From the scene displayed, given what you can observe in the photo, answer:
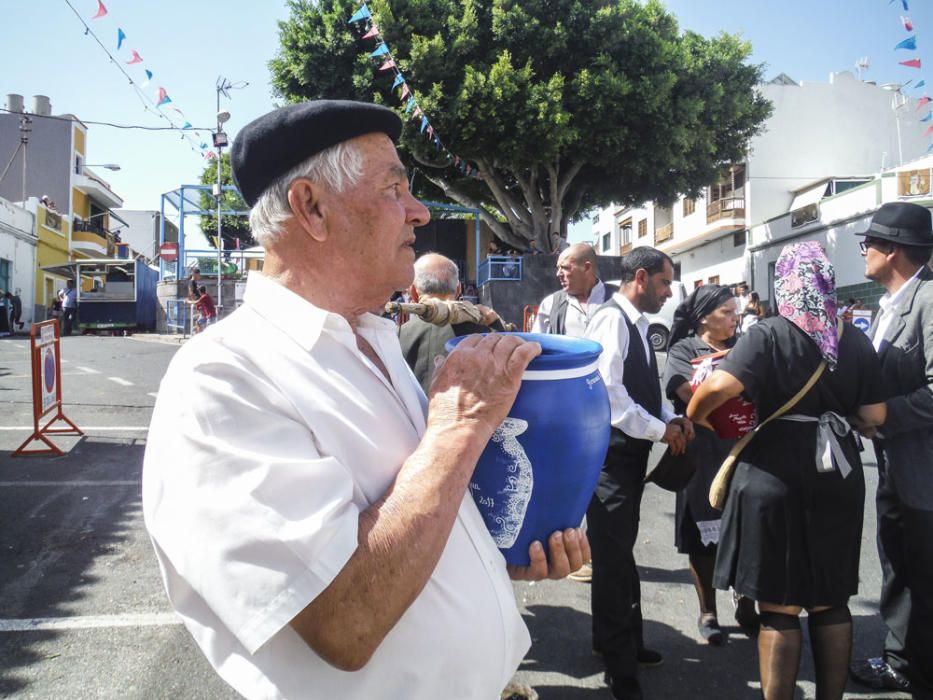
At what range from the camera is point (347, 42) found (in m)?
15.2

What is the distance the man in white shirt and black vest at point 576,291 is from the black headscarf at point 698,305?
581 millimetres

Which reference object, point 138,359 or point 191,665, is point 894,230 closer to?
point 191,665

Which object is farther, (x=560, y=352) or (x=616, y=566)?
(x=616, y=566)

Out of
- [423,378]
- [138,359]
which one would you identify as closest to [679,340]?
[423,378]

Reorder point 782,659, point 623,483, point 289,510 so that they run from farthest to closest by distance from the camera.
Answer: point 623,483 < point 782,659 < point 289,510

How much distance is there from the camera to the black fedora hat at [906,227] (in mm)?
2824

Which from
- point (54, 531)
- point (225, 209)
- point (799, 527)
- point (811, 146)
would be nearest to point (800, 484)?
point (799, 527)

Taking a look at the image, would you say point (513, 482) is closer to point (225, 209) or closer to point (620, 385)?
point (620, 385)

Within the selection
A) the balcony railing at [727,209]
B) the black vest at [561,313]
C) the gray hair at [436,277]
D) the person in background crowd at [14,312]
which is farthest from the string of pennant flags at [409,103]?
the person in background crowd at [14,312]

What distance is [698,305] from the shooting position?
12.2 ft

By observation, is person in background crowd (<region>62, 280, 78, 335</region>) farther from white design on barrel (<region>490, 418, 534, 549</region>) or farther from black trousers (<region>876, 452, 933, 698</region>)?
white design on barrel (<region>490, 418, 534, 549</region>)

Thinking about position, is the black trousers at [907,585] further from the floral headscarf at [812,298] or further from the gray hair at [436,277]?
the gray hair at [436,277]

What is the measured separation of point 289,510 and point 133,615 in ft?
10.2

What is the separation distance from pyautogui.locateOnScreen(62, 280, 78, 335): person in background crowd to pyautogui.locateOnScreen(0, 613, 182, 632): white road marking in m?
21.1
